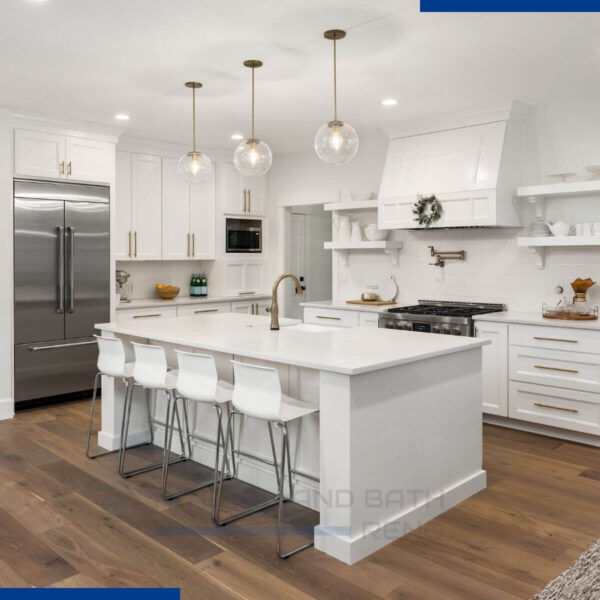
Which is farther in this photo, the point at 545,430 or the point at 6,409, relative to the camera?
the point at 6,409

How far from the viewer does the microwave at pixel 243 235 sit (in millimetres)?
7035

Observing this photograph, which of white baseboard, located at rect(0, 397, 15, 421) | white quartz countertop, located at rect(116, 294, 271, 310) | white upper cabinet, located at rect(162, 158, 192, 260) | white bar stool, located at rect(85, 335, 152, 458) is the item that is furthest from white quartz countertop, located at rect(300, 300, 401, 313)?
white baseboard, located at rect(0, 397, 15, 421)

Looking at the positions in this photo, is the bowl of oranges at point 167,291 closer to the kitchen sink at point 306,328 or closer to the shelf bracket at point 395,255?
the shelf bracket at point 395,255

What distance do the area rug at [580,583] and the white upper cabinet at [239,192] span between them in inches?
217

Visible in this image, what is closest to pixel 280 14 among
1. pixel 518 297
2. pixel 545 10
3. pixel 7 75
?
pixel 545 10

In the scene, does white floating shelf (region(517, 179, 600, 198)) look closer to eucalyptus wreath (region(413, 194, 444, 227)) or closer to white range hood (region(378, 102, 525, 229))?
white range hood (region(378, 102, 525, 229))

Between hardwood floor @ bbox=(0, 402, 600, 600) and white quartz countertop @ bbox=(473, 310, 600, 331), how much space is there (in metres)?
0.95

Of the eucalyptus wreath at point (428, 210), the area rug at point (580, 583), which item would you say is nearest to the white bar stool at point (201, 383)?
the area rug at point (580, 583)

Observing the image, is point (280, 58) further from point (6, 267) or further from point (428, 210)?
point (6, 267)

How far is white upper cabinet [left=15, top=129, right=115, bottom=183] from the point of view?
5.21 meters

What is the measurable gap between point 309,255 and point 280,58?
4.02 meters

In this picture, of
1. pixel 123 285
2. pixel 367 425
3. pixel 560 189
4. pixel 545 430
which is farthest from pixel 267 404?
pixel 123 285

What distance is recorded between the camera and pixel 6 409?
16.9 feet

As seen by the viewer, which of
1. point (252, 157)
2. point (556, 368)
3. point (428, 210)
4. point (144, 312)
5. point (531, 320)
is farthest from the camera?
point (144, 312)
